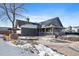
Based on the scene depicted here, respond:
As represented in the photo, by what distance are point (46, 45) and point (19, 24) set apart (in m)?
0.79

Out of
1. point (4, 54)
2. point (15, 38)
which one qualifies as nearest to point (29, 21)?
point (15, 38)

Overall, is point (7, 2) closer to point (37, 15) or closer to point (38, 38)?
point (37, 15)

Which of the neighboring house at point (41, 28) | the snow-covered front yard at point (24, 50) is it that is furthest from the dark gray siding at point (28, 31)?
the snow-covered front yard at point (24, 50)

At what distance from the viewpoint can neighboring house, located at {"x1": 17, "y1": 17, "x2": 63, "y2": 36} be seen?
5594mm

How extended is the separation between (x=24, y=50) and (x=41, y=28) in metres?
0.64

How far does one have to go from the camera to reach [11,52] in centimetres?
545

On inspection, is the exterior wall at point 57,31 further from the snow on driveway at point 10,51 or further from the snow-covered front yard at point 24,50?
the snow on driveway at point 10,51

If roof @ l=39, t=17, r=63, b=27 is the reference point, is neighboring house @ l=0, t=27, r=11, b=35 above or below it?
below

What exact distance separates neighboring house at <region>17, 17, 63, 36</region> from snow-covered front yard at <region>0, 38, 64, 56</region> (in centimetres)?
29

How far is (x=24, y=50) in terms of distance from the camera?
5.52 metres

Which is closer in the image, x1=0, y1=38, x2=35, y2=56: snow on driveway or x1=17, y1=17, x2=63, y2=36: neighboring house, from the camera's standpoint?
x1=0, y1=38, x2=35, y2=56: snow on driveway

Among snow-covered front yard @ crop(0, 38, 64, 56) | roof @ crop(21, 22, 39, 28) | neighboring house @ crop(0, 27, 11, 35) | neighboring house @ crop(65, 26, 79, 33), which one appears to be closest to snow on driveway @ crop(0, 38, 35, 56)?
snow-covered front yard @ crop(0, 38, 64, 56)

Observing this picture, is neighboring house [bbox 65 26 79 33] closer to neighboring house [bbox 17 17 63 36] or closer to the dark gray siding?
neighboring house [bbox 17 17 63 36]

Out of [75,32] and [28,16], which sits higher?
[28,16]
